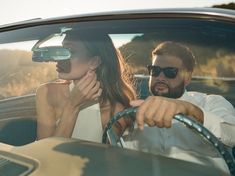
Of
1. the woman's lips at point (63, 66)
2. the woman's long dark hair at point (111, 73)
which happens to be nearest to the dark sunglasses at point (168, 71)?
the woman's long dark hair at point (111, 73)

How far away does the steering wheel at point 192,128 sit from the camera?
1609 mm

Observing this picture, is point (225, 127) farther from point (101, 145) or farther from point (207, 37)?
point (101, 145)

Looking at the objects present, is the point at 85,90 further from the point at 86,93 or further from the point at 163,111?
the point at 163,111

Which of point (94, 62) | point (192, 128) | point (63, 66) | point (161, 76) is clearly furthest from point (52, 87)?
point (192, 128)

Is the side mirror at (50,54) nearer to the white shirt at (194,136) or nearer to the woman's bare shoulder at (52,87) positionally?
the woman's bare shoulder at (52,87)

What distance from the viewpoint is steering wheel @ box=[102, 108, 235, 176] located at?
1609mm

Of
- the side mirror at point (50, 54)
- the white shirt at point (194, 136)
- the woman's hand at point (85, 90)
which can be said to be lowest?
the white shirt at point (194, 136)

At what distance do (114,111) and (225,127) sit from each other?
0.46m

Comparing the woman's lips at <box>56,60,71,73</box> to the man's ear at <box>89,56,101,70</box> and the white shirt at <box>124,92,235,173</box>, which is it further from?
the white shirt at <box>124,92,235,173</box>

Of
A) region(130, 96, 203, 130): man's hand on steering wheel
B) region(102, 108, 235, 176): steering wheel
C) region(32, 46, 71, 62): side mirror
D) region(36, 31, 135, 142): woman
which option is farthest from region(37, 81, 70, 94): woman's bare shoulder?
region(130, 96, 203, 130): man's hand on steering wheel

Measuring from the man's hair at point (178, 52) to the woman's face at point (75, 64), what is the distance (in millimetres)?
311

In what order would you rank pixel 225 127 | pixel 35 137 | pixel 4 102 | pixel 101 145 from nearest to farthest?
1. pixel 225 127
2. pixel 101 145
3. pixel 35 137
4. pixel 4 102

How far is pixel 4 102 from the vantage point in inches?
83.5

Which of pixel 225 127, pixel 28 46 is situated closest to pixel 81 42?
pixel 28 46
